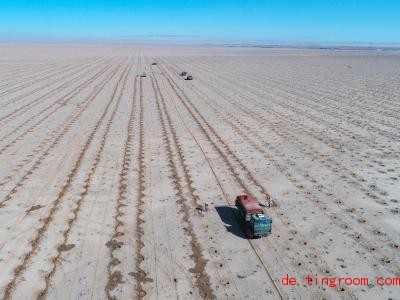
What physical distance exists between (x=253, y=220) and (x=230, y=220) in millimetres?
1241

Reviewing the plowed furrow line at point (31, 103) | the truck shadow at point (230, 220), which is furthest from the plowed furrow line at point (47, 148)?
the truck shadow at point (230, 220)

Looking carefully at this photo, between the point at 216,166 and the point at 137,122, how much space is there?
28.1 feet

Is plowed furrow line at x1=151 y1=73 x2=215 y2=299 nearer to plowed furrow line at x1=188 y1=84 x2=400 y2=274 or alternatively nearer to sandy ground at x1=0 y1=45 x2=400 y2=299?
sandy ground at x1=0 y1=45 x2=400 y2=299

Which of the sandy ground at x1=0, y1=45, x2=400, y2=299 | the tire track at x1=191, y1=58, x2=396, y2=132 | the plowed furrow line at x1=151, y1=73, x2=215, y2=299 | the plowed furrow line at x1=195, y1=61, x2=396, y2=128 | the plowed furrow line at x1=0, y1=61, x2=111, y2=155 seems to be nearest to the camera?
the plowed furrow line at x1=151, y1=73, x2=215, y2=299

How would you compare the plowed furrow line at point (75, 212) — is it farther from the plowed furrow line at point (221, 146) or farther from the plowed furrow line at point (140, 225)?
the plowed furrow line at point (221, 146)

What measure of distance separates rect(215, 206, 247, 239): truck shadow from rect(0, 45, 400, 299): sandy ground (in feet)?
0.24

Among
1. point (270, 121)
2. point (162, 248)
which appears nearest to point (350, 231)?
point (162, 248)

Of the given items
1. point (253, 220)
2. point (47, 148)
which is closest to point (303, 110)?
point (47, 148)

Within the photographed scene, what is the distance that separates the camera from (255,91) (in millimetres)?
36312

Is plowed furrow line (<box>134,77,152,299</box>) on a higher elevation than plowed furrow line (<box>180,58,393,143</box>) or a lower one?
higher

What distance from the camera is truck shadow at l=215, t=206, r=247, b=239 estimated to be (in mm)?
10748

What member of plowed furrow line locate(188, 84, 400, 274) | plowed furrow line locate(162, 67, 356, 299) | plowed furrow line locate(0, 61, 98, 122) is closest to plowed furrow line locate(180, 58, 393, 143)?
plowed furrow line locate(188, 84, 400, 274)

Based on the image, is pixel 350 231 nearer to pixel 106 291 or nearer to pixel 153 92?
pixel 106 291

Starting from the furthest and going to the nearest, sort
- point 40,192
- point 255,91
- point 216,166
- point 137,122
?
point 255,91 → point 137,122 → point 216,166 → point 40,192
